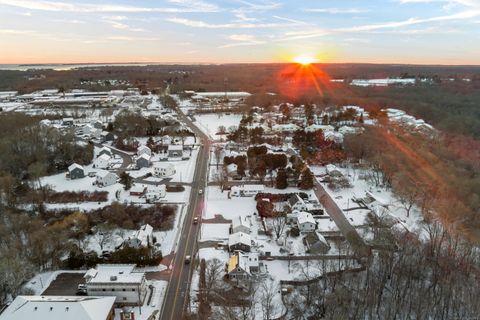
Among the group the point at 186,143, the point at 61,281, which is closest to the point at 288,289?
the point at 61,281

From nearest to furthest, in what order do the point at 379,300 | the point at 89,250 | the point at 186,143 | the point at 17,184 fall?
the point at 379,300 < the point at 89,250 < the point at 17,184 < the point at 186,143

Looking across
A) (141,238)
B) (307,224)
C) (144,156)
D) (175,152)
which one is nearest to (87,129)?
(144,156)

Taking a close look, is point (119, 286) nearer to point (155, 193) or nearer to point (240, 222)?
point (240, 222)

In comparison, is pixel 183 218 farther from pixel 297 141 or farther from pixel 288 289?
pixel 297 141

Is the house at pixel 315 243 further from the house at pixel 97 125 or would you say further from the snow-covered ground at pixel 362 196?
the house at pixel 97 125

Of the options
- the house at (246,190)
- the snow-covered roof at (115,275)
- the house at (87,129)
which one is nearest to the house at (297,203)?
the house at (246,190)

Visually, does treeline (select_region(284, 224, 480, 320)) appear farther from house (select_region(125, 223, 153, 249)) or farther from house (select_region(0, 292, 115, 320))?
house (select_region(125, 223, 153, 249))
